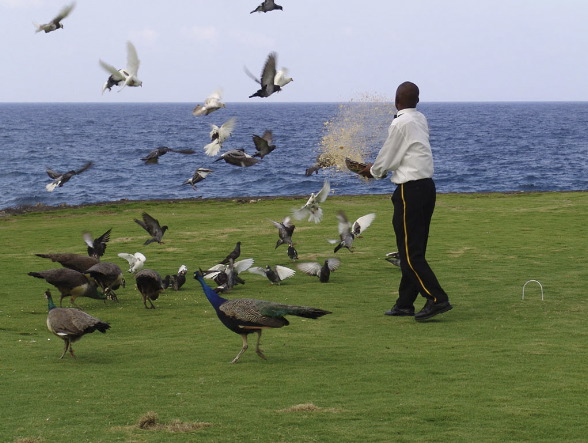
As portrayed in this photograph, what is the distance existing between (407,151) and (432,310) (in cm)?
200

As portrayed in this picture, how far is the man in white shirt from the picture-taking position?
11289mm

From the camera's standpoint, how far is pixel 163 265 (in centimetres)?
1744

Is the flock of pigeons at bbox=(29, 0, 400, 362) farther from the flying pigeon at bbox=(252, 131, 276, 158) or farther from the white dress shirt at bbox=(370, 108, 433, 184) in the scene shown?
the white dress shirt at bbox=(370, 108, 433, 184)

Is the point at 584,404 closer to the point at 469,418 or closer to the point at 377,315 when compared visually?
the point at 469,418

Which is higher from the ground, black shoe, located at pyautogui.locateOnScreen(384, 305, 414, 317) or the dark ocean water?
black shoe, located at pyautogui.locateOnScreen(384, 305, 414, 317)

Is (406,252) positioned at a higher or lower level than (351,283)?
higher

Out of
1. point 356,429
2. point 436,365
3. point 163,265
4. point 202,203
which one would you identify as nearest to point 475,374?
point 436,365

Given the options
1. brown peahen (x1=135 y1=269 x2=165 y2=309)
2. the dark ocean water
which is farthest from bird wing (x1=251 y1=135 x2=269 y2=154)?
the dark ocean water

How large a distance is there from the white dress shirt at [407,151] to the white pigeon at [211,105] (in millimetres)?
4633

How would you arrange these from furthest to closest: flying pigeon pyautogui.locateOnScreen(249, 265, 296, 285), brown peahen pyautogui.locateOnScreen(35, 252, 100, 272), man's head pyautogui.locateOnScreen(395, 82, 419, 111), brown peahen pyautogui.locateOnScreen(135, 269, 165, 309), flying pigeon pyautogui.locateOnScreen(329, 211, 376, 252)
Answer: flying pigeon pyautogui.locateOnScreen(329, 211, 376, 252), flying pigeon pyautogui.locateOnScreen(249, 265, 296, 285), brown peahen pyautogui.locateOnScreen(35, 252, 100, 272), brown peahen pyautogui.locateOnScreen(135, 269, 165, 309), man's head pyautogui.locateOnScreen(395, 82, 419, 111)

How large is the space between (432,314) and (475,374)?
2895mm

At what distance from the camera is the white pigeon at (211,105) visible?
15.2m

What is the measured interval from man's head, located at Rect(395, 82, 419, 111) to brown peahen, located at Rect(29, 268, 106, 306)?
5075 millimetres

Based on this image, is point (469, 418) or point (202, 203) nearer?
point (469, 418)
